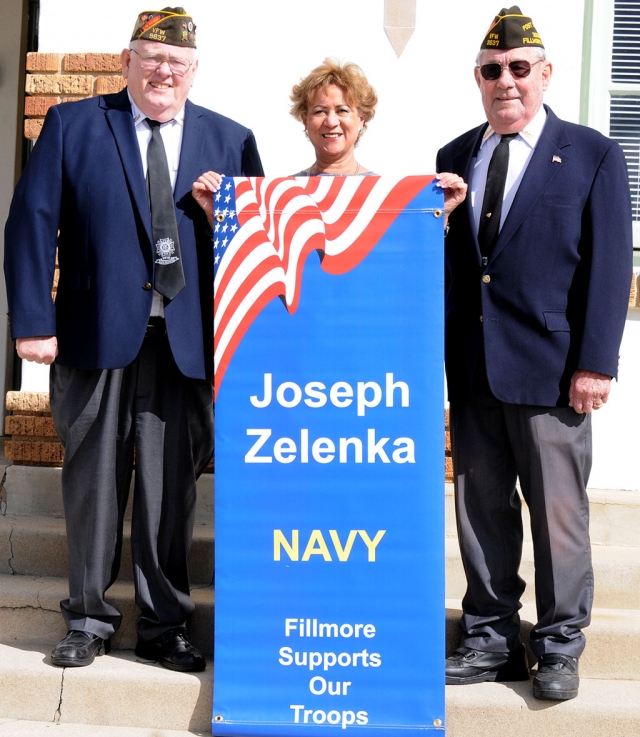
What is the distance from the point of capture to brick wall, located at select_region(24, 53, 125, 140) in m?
4.28

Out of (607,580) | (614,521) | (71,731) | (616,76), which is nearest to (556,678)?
(607,580)

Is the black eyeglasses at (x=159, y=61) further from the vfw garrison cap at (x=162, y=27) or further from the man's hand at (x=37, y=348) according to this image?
the man's hand at (x=37, y=348)

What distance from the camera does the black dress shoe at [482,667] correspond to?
3154 millimetres

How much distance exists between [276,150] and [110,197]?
4.43 feet

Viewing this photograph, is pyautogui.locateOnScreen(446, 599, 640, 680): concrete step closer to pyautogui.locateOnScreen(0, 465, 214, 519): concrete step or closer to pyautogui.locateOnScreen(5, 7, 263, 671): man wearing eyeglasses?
pyautogui.locateOnScreen(5, 7, 263, 671): man wearing eyeglasses

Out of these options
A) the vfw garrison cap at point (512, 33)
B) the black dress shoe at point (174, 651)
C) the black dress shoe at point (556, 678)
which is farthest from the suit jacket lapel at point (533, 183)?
the black dress shoe at point (174, 651)

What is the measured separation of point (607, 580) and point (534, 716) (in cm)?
86

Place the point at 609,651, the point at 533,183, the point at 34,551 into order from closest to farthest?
the point at 533,183 → the point at 609,651 → the point at 34,551

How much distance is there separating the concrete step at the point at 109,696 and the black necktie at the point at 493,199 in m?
1.67

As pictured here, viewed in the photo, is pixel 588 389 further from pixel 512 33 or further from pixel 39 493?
pixel 39 493

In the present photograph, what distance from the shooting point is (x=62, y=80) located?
4301mm

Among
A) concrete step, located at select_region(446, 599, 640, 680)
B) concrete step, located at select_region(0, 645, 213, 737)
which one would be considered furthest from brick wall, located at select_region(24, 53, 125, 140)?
concrete step, located at select_region(446, 599, 640, 680)

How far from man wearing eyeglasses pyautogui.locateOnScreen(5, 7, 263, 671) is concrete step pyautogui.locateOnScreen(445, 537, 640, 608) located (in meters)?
1.08

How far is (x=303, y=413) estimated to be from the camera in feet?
9.89
